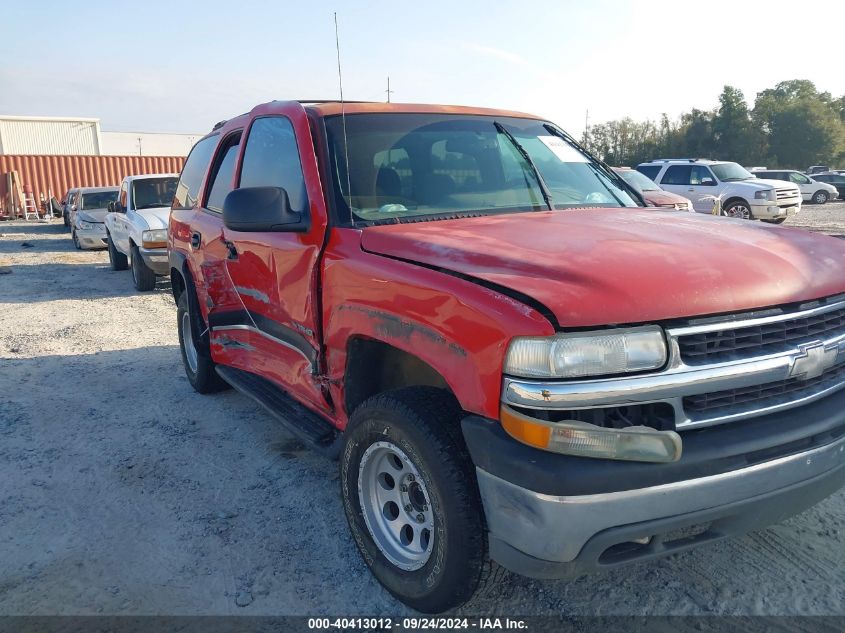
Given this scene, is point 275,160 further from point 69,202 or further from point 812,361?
point 69,202

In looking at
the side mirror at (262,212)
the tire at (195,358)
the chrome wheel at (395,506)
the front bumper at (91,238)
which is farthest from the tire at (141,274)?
the chrome wheel at (395,506)

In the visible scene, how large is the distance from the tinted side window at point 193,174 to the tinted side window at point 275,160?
95cm

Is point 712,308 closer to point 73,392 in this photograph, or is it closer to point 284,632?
point 284,632

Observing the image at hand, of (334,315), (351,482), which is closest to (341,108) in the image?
(334,315)

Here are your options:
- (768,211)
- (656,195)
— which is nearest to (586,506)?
(656,195)

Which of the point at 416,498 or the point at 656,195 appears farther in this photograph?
the point at 656,195

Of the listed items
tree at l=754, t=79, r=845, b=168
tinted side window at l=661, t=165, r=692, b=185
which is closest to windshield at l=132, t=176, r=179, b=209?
tinted side window at l=661, t=165, r=692, b=185

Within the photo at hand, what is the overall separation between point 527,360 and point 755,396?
806 mm

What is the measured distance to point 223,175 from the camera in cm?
439

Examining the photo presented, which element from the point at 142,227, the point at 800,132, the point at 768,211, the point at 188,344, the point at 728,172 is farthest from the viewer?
the point at 800,132

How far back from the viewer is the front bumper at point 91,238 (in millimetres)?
15359

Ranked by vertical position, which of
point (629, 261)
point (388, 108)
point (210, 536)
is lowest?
point (210, 536)

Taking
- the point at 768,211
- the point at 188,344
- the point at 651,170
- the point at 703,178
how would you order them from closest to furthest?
the point at 188,344
the point at 768,211
the point at 703,178
the point at 651,170

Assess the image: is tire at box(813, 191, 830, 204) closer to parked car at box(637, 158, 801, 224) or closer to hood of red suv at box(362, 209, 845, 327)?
parked car at box(637, 158, 801, 224)
